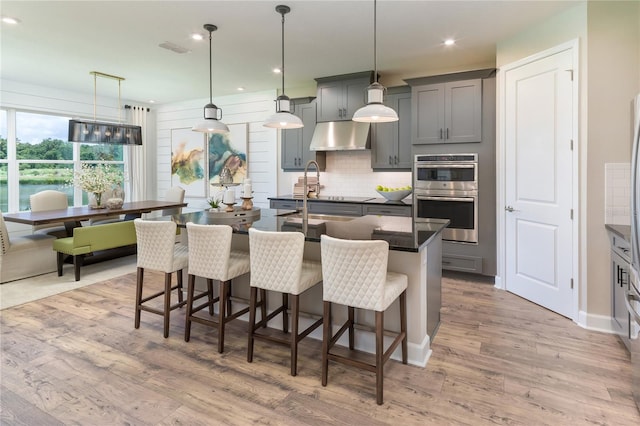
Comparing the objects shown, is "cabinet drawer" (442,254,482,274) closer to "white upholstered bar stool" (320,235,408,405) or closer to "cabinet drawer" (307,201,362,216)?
"cabinet drawer" (307,201,362,216)

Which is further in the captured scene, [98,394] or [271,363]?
[271,363]

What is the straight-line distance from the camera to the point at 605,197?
306 centimetres

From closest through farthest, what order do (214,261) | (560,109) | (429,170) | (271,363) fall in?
(271,363), (214,261), (560,109), (429,170)

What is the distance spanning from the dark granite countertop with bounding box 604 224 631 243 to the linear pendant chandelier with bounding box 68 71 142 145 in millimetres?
6556

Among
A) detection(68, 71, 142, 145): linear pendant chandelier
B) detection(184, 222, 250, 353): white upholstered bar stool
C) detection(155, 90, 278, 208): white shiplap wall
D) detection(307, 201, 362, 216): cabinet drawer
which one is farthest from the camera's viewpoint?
detection(155, 90, 278, 208): white shiplap wall

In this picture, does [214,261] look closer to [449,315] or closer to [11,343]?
[11,343]

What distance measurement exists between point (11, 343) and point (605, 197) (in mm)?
5019

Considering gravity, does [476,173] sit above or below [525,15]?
below

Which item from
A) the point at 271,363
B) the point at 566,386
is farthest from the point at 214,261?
the point at 566,386

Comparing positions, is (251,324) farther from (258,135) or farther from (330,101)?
(258,135)

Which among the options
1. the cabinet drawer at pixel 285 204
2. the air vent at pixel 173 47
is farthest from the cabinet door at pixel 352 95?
the air vent at pixel 173 47

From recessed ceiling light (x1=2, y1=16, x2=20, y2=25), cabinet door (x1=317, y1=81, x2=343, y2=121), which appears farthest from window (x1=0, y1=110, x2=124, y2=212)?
cabinet door (x1=317, y1=81, x2=343, y2=121)

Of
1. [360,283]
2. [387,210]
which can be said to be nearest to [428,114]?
[387,210]

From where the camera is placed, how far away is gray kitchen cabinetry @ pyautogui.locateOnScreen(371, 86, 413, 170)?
4945mm
